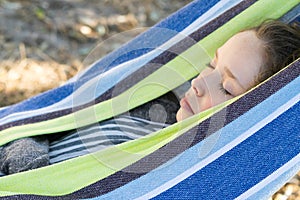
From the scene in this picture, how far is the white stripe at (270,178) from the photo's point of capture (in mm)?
1321

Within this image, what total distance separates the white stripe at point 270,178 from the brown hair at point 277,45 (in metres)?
0.26

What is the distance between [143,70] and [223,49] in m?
0.28

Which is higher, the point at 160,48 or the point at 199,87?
the point at 160,48

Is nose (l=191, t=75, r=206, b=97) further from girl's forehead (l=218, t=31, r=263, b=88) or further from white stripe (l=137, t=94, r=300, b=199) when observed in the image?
white stripe (l=137, t=94, r=300, b=199)

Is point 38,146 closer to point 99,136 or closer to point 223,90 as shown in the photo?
point 99,136

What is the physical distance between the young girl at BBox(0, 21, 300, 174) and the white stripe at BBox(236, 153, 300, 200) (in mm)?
251

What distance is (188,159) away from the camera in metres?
1.29

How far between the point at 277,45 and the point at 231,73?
137 mm

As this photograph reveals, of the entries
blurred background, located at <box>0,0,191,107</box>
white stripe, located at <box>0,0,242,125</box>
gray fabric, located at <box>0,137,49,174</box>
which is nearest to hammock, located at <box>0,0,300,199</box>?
gray fabric, located at <box>0,137,49,174</box>

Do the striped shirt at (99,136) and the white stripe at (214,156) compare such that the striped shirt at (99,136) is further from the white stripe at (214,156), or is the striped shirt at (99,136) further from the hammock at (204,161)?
the white stripe at (214,156)

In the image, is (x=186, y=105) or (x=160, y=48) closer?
(x=186, y=105)

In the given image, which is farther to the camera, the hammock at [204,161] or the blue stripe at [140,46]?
the blue stripe at [140,46]

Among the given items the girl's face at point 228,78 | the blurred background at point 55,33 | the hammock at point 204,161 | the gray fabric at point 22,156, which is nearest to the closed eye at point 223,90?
the girl's face at point 228,78

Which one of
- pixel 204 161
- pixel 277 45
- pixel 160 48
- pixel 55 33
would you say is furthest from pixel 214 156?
pixel 55 33
